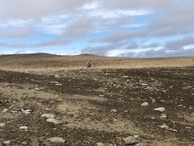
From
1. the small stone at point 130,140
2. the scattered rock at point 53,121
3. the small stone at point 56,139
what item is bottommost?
the small stone at point 130,140

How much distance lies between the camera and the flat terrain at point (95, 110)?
7.11m

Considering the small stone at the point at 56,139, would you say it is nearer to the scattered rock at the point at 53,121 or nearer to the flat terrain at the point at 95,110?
the flat terrain at the point at 95,110

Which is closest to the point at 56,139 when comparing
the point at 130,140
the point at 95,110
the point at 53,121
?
the point at 53,121


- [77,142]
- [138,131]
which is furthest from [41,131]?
[138,131]

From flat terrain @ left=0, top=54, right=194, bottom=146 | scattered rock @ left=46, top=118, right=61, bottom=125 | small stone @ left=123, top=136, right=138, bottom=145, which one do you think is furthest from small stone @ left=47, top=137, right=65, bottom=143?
small stone @ left=123, top=136, right=138, bottom=145

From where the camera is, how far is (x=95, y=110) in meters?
8.94

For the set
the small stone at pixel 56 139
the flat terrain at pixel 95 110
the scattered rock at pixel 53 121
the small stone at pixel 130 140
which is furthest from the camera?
the scattered rock at pixel 53 121

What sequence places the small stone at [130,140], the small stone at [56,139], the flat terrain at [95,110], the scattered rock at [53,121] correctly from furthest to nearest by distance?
the scattered rock at [53,121] < the flat terrain at [95,110] < the small stone at [130,140] < the small stone at [56,139]

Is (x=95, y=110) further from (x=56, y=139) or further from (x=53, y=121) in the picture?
(x=56, y=139)

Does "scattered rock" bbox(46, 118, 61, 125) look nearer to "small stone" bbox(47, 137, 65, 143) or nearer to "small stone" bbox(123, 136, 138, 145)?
"small stone" bbox(47, 137, 65, 143)

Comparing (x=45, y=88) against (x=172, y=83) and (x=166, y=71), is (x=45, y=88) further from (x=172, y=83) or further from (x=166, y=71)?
(x=166, y=71)

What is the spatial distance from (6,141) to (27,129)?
0.75 metres

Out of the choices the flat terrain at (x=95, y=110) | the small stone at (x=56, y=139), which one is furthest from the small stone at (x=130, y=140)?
the small stone at (x=56, y=139)

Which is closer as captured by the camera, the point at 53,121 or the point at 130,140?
the point at 130,140
